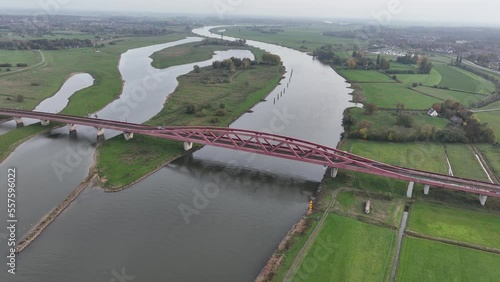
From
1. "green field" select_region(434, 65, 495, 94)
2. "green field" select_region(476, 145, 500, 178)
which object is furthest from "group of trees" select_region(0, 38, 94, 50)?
"green field" select_region(476, 145, 500, 178)

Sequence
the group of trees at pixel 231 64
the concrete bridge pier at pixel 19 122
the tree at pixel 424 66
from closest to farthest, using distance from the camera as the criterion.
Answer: the concrete bridge pier at pixel 19 122 → the group of trees at pixel 231 64 → the tree at pixel 424 66

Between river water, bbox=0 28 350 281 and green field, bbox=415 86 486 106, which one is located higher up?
green field, bbox=415 86 486 106

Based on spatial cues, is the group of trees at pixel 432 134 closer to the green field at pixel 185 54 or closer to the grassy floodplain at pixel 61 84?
the grassy floodplain at pixel 61 84

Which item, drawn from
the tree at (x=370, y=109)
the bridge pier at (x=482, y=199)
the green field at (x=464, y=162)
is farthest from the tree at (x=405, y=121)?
the bridge pier at (x=482, y=199)

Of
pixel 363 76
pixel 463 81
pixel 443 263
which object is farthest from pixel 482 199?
pixel 463 81

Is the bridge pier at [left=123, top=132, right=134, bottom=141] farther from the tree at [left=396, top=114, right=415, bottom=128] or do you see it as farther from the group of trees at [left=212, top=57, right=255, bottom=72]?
the group of trees at [left=212, top=57, right=255, bottom=72]

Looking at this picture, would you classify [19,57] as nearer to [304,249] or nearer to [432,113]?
[304,249]

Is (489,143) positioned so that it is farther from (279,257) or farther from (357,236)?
(279,257)

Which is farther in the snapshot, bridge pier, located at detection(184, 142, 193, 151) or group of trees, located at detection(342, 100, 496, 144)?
group of trees, located at detection(342, 100, 496, 144)

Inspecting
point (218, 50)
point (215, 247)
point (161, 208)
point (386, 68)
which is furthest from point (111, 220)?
point (218, 50)
